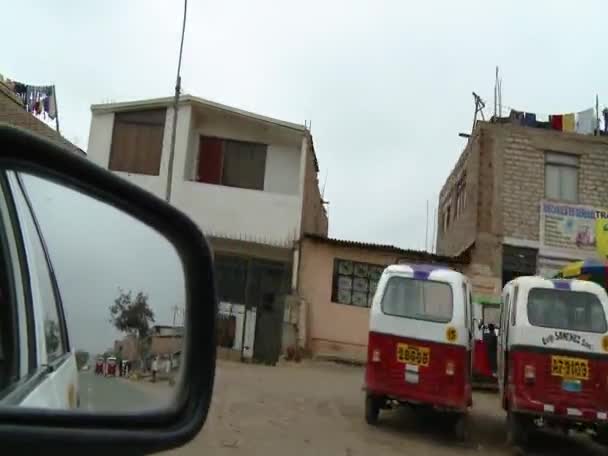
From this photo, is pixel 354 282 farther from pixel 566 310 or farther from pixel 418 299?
pixel 566 310

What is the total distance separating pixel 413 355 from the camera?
8.85m

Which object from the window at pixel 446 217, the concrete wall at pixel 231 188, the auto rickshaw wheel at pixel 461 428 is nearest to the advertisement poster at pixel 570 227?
the window at pixel 446 217

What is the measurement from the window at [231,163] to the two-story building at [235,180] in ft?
0.10

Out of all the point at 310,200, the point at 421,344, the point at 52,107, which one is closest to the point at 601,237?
the point at 310,200

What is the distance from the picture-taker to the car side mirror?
1607mm

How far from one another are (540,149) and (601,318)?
39.1ft

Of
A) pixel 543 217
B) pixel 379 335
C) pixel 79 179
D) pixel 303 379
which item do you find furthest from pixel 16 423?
pixel 543 217

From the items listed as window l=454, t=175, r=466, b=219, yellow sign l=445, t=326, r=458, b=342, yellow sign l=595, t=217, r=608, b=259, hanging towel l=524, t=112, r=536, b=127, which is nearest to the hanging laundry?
hanging towel l=524, t=112, r=536, b=127

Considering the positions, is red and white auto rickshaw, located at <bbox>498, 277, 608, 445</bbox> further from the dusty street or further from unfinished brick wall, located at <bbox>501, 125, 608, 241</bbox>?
unfinished brick wall, located at <bbox>501, 125, 608, 241</bbox>

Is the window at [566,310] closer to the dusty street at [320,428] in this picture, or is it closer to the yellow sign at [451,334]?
the yellow sign at [451,334]

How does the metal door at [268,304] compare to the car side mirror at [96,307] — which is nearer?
the car side mirror at [96,307]

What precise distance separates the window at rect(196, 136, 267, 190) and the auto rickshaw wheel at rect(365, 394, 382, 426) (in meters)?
11.1

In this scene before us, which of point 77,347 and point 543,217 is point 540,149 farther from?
point 77,347

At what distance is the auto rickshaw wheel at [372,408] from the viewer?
9.28 meters
